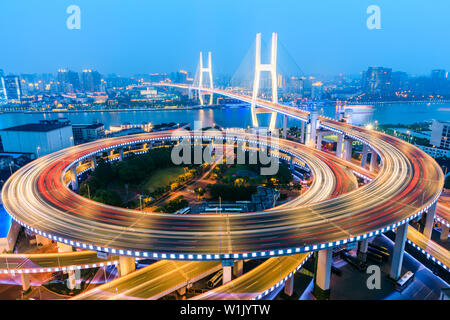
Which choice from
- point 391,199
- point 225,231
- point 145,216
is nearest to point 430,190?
point 391,199

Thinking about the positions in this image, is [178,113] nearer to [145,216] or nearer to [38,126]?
[38,126]

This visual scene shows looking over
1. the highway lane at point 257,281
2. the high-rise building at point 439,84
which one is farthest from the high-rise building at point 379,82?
the highway lane at point 257,281

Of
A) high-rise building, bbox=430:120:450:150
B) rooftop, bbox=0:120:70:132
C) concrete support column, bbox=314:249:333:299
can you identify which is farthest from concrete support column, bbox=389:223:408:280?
rooftop, bbox=0:120:70:132

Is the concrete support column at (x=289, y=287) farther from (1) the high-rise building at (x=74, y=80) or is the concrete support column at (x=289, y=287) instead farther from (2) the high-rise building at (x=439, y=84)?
(1) the high-rise building at (x=74, y=80)

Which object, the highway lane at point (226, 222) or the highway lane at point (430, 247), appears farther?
the highway lane at point (430, 247)

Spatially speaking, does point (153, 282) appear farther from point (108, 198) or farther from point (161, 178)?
point (161, 178)
